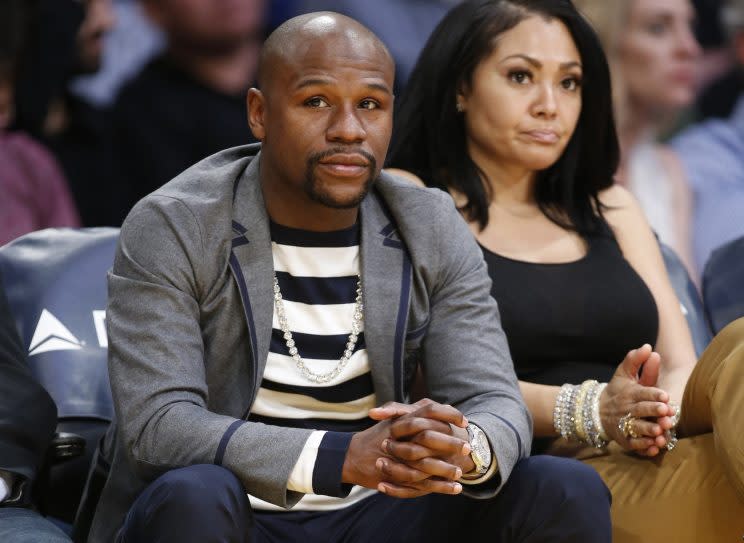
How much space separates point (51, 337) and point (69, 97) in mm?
1595

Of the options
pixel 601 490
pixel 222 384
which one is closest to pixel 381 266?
pixel 222 384

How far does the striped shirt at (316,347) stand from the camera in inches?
99.1

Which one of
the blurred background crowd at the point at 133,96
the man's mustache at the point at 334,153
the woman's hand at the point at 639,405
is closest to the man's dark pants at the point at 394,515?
the woman's hand at the point at 639,405

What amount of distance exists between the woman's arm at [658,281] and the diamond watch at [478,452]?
0.84 meters

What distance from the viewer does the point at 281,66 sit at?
2510 mm

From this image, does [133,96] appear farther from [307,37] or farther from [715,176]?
[715,176]

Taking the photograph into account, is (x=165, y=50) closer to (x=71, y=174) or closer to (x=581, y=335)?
(x=71, y=174)

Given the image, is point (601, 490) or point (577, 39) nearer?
point (601, 490)

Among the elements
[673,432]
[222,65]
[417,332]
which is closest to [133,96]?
[222,65]

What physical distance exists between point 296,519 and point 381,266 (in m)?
0.51

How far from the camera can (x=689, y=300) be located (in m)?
3.61

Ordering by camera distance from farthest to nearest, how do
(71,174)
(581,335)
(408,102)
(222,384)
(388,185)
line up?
(71,174), (408,102), (581,335), (388,185), (222,384)

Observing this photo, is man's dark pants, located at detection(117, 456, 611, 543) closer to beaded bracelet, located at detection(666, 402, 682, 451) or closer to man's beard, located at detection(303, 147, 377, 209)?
beaded bracelet, located at detection(666, 402, 682, 451)

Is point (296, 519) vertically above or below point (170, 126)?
below
